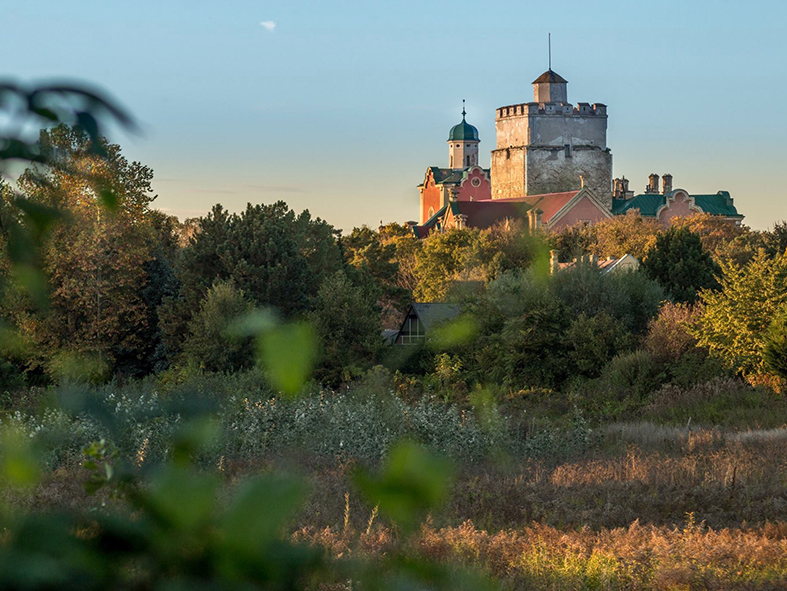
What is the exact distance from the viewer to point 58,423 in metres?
1.75

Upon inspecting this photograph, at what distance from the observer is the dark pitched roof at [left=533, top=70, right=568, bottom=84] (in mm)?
61375

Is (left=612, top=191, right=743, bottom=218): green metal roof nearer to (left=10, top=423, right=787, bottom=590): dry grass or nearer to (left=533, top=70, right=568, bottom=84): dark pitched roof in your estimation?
(left=533, top=70, right=568, bottom=84): dark pitched roof

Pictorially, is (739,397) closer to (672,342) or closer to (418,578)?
(672,342)

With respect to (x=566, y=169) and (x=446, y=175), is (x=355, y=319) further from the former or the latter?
(x=446, y=175)

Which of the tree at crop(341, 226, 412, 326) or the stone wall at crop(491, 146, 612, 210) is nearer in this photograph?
the tree at crop(341, 226, 412, 326)

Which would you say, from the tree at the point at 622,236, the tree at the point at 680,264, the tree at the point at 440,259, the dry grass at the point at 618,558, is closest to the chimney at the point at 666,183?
the tree at the point at 622,236

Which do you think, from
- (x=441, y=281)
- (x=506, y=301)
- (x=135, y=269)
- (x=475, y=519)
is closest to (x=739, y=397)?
(x=506, y=301)

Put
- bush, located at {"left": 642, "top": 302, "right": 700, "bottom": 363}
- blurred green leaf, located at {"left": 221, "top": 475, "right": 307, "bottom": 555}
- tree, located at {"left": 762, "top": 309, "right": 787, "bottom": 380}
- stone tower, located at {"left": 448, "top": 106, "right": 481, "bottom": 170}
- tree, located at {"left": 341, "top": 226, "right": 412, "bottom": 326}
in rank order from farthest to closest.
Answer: stone tower, located at {"left": 448, "top": 106, "right": 481, "bottom": 170}, tree, located at {"left": 341, "top": 226, "right": 412, "bottom": 326}, bush, located at {"left": 642, "top": 302, "right": 700, "bottom": 363}, tree, located at {"left": 762, "top": 309, "right": 787, "bottom": 380}, blurred green leaf, located at {"left": 221, "top": 475, "right": 307, "bottom": 555}

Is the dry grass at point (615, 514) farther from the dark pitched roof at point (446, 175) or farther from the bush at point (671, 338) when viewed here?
the dark pitched roof at point (446, 175)

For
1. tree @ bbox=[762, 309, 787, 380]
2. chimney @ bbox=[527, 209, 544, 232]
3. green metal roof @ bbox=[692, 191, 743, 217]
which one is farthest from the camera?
green metal roof @ bbox=[692, 191, 743, 217]

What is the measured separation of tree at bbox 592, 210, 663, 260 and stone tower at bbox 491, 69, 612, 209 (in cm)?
1435

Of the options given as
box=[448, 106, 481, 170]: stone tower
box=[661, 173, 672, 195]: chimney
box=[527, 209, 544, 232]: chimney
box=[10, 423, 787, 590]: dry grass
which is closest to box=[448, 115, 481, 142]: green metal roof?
box=[448, 106, 481, 170]: stone tower

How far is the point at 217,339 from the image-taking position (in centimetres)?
2222

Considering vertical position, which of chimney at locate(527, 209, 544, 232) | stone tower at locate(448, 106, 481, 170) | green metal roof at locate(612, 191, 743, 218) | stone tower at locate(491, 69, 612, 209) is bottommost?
chimney at locate(527, 209, 544, 232)
